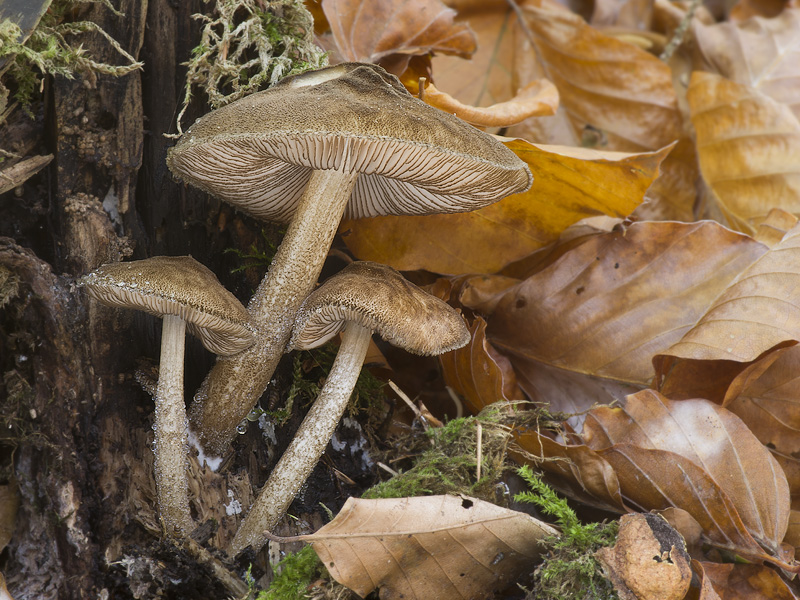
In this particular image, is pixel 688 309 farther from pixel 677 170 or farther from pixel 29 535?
pixel 29 535

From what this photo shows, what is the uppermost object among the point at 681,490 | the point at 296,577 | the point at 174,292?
the point at 174,292

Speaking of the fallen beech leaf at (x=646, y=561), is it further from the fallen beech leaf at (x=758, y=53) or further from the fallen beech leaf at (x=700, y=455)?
the fallen beech leaf at (x=758, y=53)

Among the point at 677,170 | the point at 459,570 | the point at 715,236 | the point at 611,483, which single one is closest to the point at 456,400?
the point at 611,483

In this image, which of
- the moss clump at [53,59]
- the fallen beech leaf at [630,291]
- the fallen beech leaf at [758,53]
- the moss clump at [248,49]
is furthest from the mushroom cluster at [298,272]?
the fallen beech leaf at [758,53]

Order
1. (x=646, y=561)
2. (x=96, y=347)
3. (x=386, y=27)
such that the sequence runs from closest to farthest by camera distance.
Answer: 1. (x=646, y=561)
2. (x=96, y=347)
3. (x=386, y=27)

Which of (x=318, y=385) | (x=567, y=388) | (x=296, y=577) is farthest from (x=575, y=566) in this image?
(x=318, y=385)

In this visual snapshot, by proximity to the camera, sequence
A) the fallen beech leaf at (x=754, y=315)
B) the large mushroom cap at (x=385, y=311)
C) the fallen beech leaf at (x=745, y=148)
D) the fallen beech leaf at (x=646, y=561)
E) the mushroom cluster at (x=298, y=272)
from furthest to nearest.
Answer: the fallen beech leaf at (x=745, y=148)
the fallen beech leaf at (x=754, y=315)
the large mushroom cap at (x=385, y=311)
the mushroom cluster at (x=298, y=272)
the fallen beech leaf at (x=646, y=561)

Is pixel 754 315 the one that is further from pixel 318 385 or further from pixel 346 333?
pixel 318 385
